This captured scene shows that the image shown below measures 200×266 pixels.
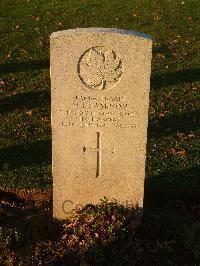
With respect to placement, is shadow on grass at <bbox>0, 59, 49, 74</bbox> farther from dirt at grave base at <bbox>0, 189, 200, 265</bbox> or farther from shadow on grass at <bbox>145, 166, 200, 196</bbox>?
shadow on grass at <bbox>145, 166, 200, 196</bbox>

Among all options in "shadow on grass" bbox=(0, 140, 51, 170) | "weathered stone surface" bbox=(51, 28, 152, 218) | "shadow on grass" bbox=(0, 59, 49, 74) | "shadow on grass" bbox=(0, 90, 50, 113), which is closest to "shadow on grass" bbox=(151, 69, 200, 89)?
"shadow on grass" bbox=(0, 90, 50, 113)

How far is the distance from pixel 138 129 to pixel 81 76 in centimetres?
81

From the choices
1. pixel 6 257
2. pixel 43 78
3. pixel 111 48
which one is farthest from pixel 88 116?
pixel 43 78

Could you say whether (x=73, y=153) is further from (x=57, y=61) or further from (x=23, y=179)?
(x=23, y=179)

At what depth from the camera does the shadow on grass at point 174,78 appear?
955cm

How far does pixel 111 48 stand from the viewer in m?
4.88

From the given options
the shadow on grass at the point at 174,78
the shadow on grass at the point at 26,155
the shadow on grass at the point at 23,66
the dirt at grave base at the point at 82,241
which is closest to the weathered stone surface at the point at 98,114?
the dirt at grave base at the point at 82,241

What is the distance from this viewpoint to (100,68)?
501cm

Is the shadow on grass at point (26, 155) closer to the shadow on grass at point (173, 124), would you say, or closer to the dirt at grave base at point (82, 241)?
the dirt at grave base at point (82, 241)

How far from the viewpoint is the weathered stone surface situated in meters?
4.87

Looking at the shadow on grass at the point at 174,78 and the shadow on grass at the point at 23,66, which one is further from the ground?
the shadow on grass at the point at 23,66

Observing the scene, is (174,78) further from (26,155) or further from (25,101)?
(26,155)

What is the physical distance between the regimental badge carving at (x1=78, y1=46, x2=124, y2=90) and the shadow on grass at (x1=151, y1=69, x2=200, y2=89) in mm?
4480

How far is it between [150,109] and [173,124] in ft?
2.11
